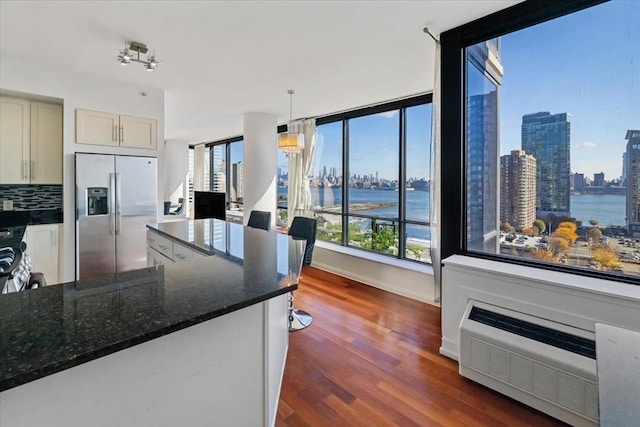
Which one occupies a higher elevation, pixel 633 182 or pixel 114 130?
pixel 114 130

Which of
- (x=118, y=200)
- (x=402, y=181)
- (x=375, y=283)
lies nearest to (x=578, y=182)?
(x=402, y=181)

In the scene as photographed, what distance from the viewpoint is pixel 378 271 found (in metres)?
3.99

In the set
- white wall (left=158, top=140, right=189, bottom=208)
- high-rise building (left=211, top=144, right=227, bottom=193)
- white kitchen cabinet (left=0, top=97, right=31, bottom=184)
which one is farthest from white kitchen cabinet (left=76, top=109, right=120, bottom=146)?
white wall (left=158, top=140, right=189, bottom=208)

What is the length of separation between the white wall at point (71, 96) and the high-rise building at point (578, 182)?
4.10 m

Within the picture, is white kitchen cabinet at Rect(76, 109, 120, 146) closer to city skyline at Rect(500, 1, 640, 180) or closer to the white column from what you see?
the white column

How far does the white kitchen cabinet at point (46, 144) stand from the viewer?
3404mm

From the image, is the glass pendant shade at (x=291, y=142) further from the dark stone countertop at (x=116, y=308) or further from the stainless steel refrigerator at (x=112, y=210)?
the dark stone countertop at (x=116, y=308)

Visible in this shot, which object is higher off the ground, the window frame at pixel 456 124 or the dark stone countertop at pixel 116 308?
the window frame at pixel 456 124

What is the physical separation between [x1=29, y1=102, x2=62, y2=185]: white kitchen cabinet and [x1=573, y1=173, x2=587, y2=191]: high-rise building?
5054 millimetres

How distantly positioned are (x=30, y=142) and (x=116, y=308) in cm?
374

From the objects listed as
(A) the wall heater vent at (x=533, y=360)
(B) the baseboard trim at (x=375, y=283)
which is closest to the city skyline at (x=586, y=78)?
(A) the wall heater vent at (x=533, y=360)

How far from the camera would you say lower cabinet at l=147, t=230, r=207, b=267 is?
234cm

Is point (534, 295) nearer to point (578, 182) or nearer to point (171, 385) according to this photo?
point (578, 182)

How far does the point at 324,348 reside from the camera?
2471 mm
